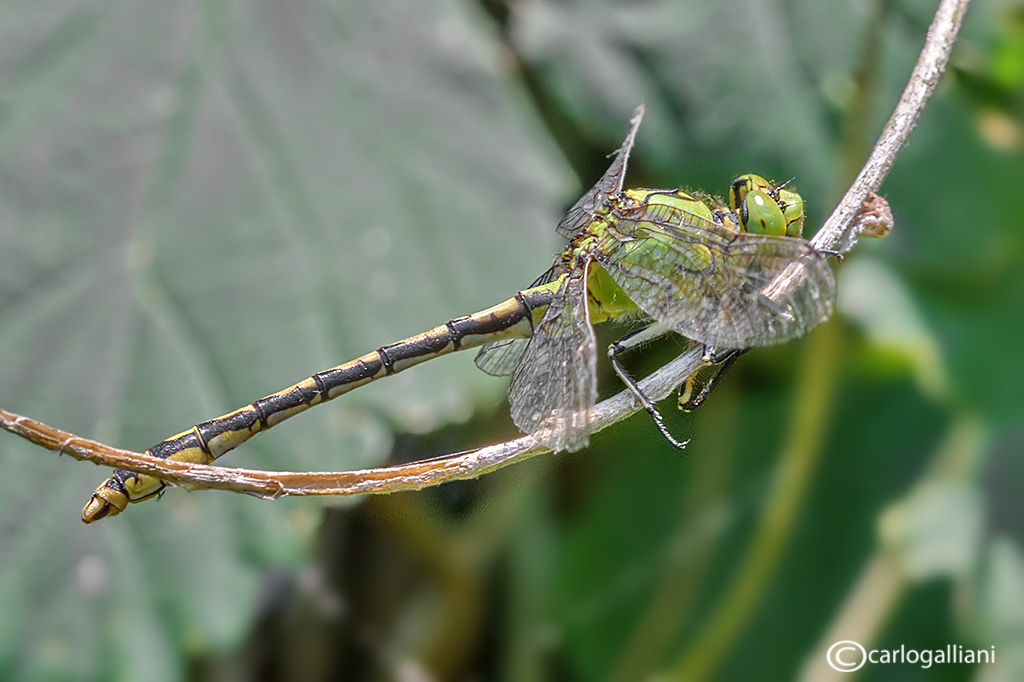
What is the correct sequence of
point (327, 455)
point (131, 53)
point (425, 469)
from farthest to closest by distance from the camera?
point (131, 53) < point (327, 455) < point (425, 469)

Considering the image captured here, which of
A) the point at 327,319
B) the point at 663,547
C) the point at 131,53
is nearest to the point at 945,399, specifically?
the point at 663,547

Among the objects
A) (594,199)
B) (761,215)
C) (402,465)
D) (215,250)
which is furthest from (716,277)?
(215,250)

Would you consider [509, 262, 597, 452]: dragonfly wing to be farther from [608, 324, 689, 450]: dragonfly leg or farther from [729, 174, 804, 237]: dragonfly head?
[729, 174, 804, 237]: dragonfly head

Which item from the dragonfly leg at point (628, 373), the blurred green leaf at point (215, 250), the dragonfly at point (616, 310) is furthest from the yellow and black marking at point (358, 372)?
the blurred green leaf at point (215, 250)

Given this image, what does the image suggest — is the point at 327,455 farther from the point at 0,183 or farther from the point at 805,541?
the point at 805,541

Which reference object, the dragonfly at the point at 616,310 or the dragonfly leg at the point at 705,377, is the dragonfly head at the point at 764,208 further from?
the dragonfly leg at the point at 705,377

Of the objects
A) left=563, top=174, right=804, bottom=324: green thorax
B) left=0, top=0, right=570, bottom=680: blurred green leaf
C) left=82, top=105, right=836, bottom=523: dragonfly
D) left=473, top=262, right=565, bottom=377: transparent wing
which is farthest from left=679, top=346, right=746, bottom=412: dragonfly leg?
left=0, top=0, right=570, bottom=680: blurred green leaf
